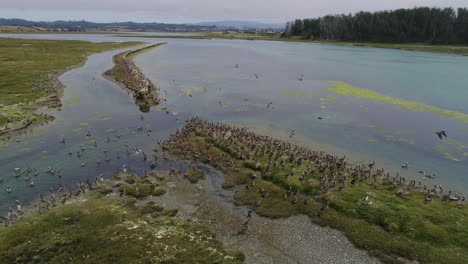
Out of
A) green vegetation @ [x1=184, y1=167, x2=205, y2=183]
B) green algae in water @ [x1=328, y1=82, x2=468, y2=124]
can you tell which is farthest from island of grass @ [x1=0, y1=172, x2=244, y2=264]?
green algae in water @ [x1=328, y1=82, x2=468, y2=124]

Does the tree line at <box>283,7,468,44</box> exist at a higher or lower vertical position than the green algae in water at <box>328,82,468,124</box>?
higher

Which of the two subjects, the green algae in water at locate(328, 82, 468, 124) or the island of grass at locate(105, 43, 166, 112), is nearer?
the green algae in water at locate(328, 82, 468, 124)

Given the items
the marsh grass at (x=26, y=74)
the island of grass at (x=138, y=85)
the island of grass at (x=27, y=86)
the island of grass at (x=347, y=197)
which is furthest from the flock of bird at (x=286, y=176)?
the marsh grass at (x=26, y=74)

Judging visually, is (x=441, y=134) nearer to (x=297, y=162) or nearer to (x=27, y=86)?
(x=297, y=162)

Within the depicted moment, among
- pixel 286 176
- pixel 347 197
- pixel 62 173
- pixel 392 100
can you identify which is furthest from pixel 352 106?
pixel 62 173

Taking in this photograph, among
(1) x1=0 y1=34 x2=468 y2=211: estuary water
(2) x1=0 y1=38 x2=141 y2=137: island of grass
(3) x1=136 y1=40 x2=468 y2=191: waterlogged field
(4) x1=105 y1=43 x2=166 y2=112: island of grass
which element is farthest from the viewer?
(4) x1=105 y1=43 x2=166 y2=112: island of grass

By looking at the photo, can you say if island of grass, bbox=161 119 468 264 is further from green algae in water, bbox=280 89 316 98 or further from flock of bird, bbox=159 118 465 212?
green algae in water, bbox=280 89 316 98

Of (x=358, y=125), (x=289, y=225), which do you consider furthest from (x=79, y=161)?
(x=358, y=125)

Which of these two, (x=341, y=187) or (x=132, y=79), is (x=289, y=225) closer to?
(x=341, y=187)
